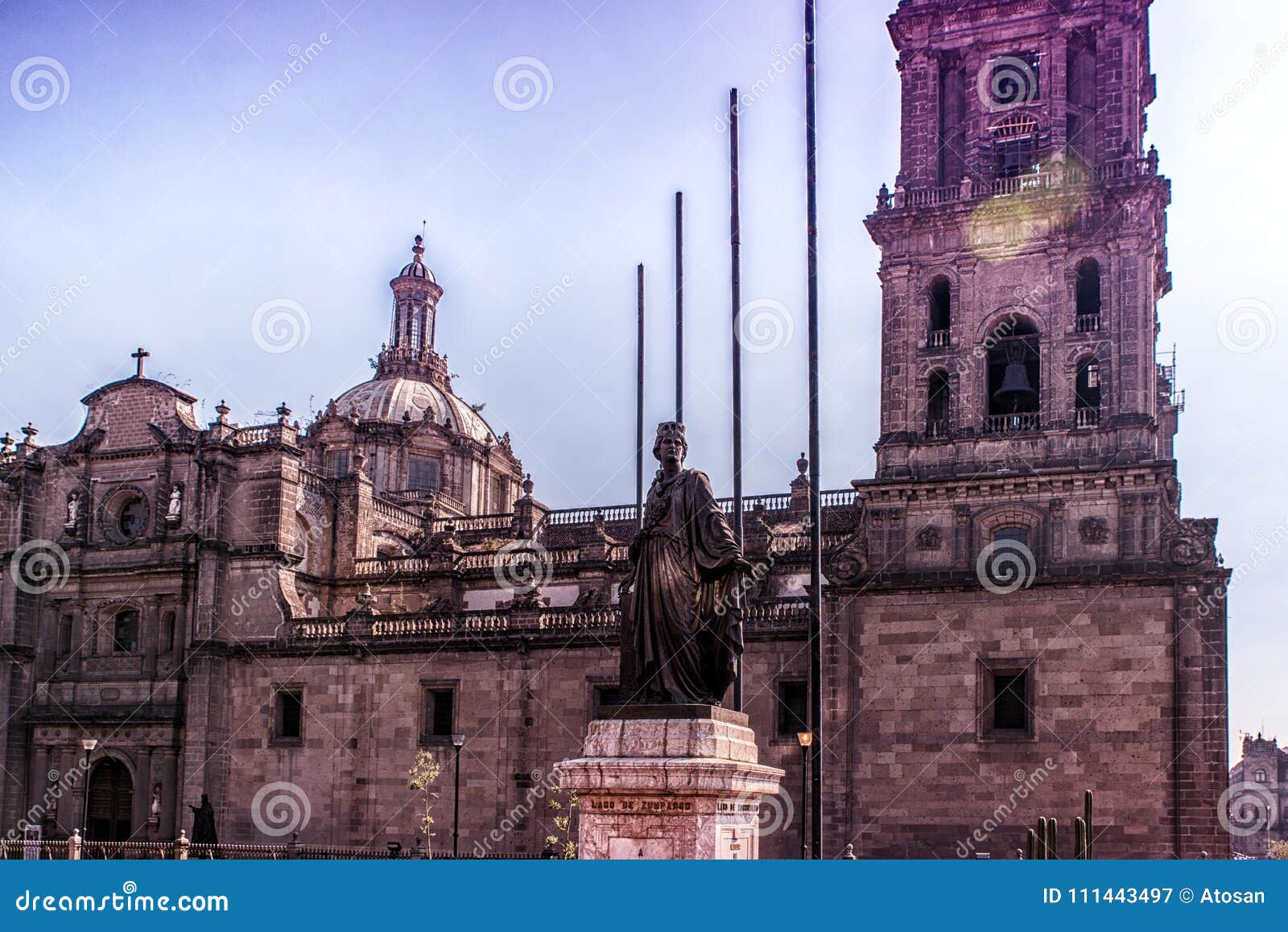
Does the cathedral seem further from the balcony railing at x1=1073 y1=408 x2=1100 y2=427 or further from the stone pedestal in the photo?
the stone pedestal

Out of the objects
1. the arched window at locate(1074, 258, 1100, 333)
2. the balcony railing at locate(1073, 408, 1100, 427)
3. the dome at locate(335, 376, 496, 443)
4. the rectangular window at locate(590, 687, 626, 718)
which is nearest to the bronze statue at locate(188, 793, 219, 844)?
the rectangular window at locate(590, 687, 626, 718)

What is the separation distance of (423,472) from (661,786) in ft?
168

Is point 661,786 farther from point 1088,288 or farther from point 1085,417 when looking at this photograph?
point 1088,288

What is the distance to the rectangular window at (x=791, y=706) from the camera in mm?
34688

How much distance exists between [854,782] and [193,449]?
72.2 feet

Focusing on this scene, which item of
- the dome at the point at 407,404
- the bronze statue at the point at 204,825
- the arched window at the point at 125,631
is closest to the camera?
the bronze statue at the point at 204,825

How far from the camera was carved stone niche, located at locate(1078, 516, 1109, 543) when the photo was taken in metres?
31.7

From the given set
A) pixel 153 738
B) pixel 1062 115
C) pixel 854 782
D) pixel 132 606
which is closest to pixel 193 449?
pixel 132 606

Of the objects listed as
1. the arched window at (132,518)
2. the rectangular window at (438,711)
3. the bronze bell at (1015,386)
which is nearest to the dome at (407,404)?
the arched window at (132,518)

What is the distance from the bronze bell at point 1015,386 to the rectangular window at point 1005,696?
19.7ft

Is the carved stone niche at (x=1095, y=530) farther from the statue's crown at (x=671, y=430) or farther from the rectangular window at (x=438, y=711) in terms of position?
the statue's crown at (x=671, y=430)

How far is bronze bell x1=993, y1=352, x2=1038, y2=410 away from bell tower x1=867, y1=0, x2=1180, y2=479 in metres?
0.04
